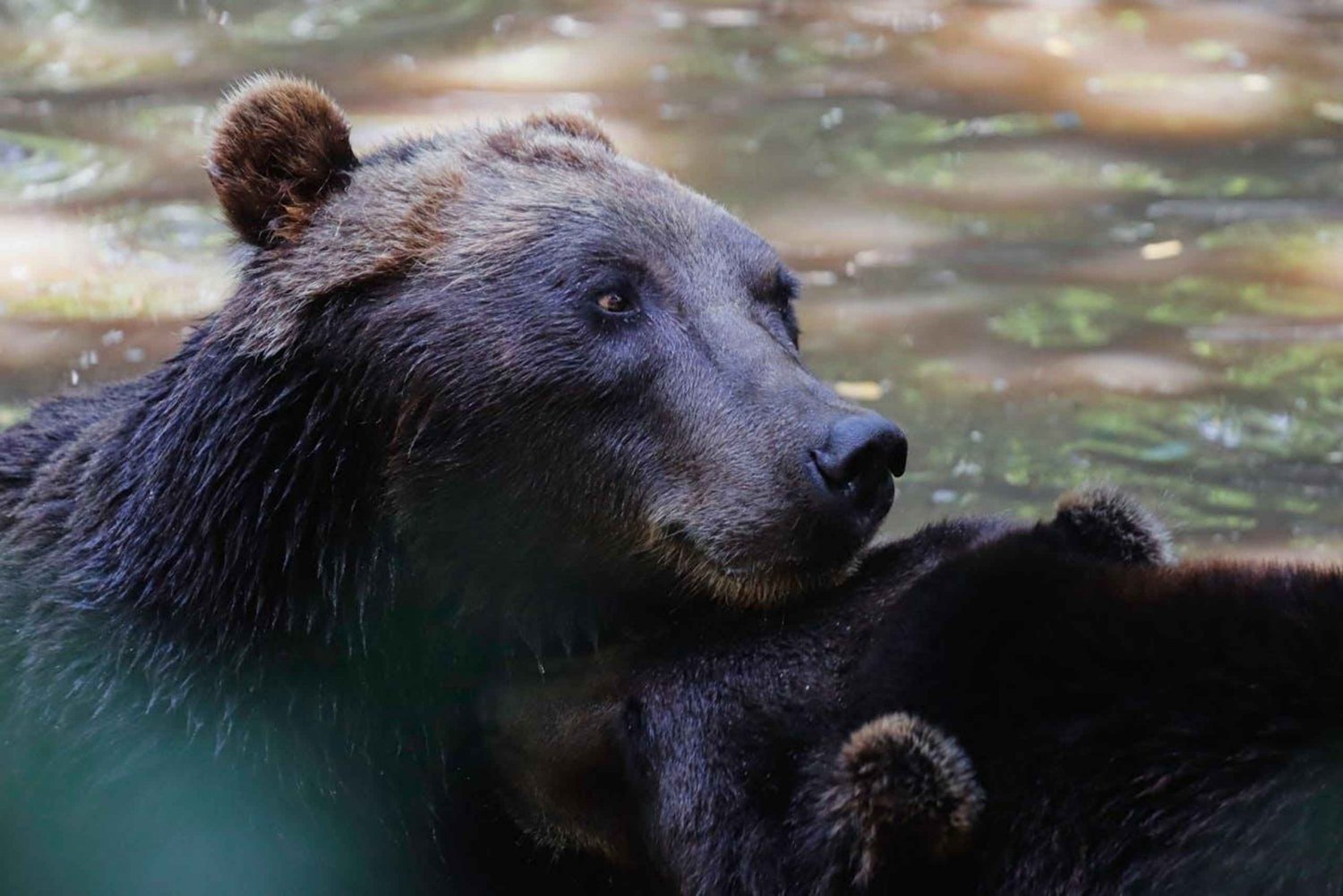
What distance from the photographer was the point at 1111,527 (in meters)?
4.50

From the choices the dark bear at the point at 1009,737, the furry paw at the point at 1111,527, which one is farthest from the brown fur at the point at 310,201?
the furry paw at the point at 1111,527

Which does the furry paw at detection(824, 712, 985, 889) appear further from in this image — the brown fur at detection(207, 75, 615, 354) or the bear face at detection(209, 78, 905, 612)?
the brown fur at detection(207, 75, 615, 354)

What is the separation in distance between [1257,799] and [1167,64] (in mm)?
8779

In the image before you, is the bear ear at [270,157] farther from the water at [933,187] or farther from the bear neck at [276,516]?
the water at [933,187]

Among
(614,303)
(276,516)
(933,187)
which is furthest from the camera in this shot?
(933,187)

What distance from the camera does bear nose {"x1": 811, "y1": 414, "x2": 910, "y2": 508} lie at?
4473 millimetres

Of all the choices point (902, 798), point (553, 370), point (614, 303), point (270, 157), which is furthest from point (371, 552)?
point (902, 798)

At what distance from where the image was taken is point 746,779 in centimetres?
407

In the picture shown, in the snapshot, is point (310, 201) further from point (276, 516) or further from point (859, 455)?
point (859, 455)

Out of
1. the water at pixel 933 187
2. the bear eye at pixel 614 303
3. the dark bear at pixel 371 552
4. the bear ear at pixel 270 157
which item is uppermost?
the bear ear at pixel 270 157

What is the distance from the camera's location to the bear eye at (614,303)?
495 cm

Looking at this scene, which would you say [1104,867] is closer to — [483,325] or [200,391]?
[483,325]

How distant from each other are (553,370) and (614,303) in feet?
0.86

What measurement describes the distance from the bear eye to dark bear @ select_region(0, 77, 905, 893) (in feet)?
0.04
